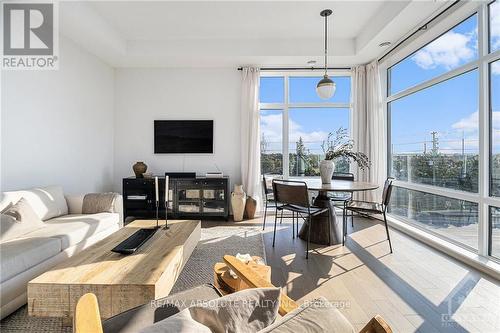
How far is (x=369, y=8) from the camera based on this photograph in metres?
3.38

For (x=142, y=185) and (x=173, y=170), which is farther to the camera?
(x=173, y=170)

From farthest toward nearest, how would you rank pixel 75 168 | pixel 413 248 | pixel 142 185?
pixel 142 185
pixel 75 168
pixel 413 248

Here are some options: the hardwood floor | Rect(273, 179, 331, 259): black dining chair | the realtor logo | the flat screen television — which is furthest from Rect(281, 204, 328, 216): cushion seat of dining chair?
the realtor logo

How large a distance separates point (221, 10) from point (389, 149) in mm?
3450

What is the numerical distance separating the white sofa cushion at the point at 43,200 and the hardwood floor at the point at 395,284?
2.34 meters

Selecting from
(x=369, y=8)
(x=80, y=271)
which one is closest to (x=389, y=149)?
(x=369, y=8)

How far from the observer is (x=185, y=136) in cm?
483

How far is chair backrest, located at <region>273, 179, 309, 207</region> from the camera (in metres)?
2.87

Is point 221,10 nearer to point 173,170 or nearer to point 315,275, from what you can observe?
point 173,170

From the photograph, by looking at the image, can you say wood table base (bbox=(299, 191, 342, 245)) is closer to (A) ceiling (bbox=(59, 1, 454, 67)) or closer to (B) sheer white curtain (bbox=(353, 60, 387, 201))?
(B) sheer white curtain (bbox=(353, 60, 387, 201))

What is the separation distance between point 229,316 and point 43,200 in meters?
2.87

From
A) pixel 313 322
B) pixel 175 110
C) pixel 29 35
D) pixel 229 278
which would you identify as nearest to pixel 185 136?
pixel 175 110

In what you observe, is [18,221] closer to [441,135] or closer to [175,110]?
[175,110]

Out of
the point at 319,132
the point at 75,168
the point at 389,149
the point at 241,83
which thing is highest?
the point at 241,83
